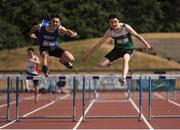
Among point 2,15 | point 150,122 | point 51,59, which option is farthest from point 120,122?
point 2,15

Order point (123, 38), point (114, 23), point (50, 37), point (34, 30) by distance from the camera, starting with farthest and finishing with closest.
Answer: point (34, 30) < point (50, 37) < point (123, 38) < point (114, 23)

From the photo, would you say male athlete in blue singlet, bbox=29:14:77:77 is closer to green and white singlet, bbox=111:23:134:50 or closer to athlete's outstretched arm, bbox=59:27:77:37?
athlete's outstretched arm, bbox=59:27:77:37

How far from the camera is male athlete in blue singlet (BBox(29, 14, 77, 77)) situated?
1491cm

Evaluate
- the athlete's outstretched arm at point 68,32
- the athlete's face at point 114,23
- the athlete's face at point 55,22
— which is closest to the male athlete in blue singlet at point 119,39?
the athlete's face at point 114,23

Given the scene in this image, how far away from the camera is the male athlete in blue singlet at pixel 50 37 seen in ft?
48.9

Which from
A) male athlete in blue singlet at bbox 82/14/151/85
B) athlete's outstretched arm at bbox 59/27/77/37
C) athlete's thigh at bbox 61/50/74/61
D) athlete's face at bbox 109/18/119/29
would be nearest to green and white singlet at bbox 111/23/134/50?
male athlete in blue singlet at bbox 82/14/151/85

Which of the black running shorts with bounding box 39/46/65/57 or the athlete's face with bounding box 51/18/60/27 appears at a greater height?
the athlete's face with bounding box 51/18/60/27

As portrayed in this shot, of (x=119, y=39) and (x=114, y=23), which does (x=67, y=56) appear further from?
(x=114, y=23)

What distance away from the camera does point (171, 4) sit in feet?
262

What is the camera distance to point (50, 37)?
595 inches

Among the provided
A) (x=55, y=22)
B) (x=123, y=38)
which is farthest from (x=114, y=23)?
(x=55, y=22)

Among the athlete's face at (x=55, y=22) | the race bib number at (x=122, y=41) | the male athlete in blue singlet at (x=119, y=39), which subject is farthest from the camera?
the race bib number at (x=122, y=41)

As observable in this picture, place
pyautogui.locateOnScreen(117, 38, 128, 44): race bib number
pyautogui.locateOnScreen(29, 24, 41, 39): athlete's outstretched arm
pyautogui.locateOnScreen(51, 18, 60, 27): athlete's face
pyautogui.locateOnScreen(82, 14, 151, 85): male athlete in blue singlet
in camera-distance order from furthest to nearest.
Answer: pyautogui.locateOnScreen(29, 24, 41, 39): athlete's outstretched arm, pyautogui.locateOnScreen(117, 38, 128, 44): race bib number, pyautogui.locateOnScreen(51, 18, 60, 27): athlete's face, pyautogui.locateOnScreen(82, 14, 151, 85): male athlete in blue singlet

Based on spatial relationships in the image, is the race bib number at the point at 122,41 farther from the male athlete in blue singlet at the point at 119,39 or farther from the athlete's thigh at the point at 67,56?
the athlete's thigh at the point at 67,56
